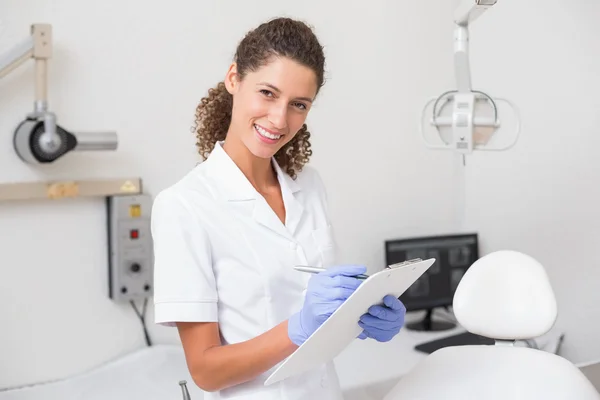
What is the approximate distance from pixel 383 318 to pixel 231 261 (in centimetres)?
28

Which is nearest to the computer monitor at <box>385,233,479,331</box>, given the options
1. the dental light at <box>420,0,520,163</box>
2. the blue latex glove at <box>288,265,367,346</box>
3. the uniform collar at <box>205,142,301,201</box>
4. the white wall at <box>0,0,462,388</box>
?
the white wall at <box>0,0,462,388</box>

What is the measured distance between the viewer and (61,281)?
74.9 inches

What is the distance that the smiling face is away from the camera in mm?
1211

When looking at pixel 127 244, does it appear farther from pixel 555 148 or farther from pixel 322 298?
pixel 555 148

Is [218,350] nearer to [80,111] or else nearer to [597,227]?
[80,111]

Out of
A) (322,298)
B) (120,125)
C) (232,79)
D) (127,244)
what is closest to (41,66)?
(120,125)

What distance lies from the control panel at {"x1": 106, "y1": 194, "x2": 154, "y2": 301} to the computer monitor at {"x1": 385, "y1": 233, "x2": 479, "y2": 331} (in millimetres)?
906

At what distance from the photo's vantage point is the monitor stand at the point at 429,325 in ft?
8.17

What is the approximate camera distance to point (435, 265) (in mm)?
2525

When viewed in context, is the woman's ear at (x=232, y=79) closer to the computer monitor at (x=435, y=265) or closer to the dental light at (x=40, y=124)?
the dental light at (x=40, y=124)

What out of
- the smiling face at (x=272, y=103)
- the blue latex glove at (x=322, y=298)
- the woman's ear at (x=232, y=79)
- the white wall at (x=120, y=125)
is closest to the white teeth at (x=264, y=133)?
the smiling face at (x=272, y=103)

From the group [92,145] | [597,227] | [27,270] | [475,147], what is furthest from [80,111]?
[597,227]

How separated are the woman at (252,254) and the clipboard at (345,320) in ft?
0.11

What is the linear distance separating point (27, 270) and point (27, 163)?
0.95 feet
